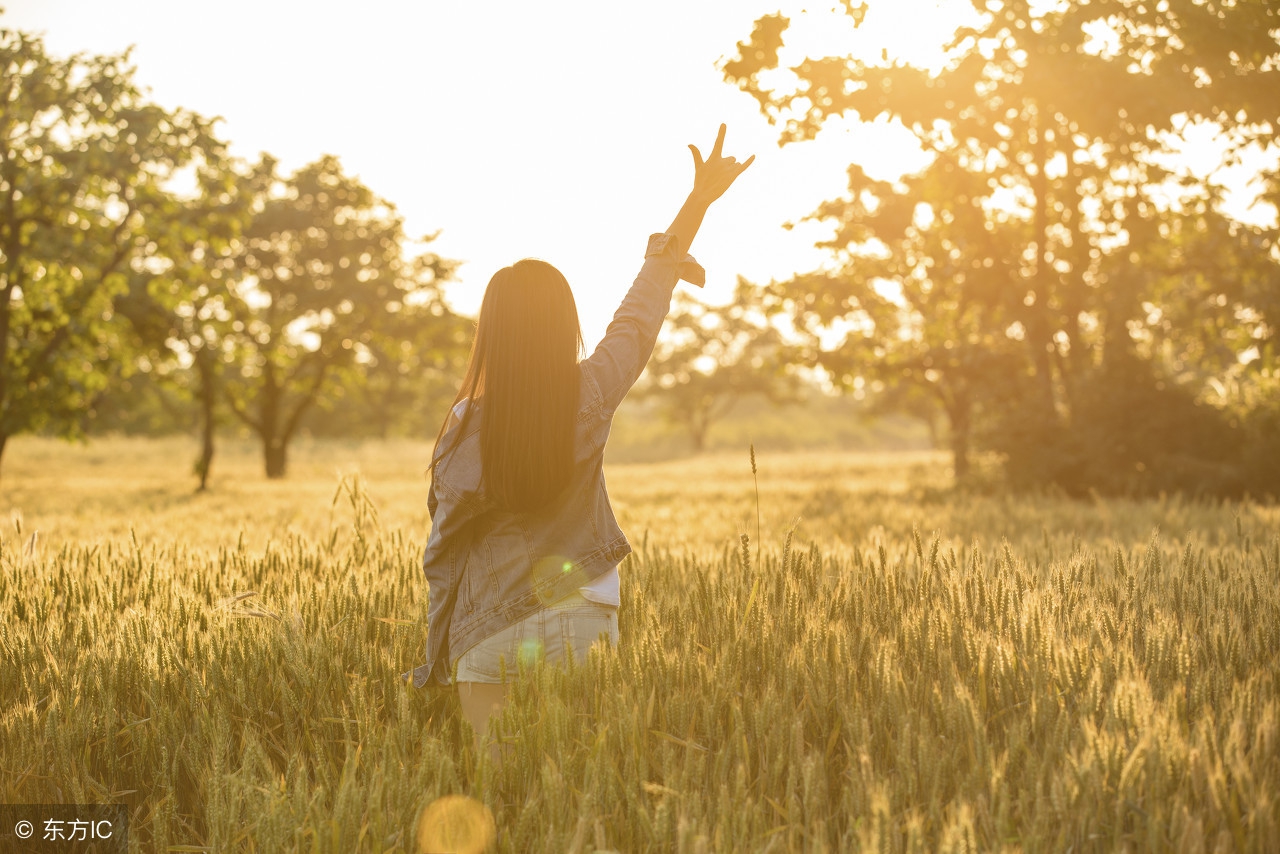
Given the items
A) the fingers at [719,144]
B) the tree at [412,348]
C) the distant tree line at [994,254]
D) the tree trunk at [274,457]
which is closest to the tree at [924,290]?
the distant tree line at [994,254]

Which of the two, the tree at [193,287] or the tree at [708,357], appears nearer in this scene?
the tree at [193,287]

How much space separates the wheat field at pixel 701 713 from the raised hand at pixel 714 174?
1.49 m

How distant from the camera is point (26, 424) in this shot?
47.9 feet

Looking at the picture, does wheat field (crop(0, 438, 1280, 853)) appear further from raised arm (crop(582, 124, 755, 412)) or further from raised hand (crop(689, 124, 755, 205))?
raised hand (crop(689, 124, 755, 205))

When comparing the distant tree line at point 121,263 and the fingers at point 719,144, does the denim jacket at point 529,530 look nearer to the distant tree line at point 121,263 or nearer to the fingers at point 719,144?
the fingers at point 719,144

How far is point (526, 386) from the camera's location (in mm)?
2820

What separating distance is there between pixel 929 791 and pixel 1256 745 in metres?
0.73

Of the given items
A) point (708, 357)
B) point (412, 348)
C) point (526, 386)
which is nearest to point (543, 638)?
point (526, 386)

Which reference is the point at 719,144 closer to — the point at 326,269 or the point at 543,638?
the point at 543,638

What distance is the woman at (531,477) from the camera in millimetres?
2834

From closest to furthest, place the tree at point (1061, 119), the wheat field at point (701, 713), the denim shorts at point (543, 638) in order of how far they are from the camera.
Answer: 1. the wheat field at point (701, 713)
2. the denim shorts at point (543, 638)
3. the tree at point (1061, 119)

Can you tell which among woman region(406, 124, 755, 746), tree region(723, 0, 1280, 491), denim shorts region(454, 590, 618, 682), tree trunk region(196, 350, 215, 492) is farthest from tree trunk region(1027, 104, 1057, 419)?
tree trunk region(196, 350, 215, 492)

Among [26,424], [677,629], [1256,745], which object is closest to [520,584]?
[677,629]

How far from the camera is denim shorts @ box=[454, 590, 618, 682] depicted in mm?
A: 2928
